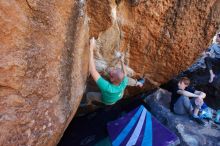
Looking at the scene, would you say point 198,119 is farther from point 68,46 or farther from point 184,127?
point 68,46

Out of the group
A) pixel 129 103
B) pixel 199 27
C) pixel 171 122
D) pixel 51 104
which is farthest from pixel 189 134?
pixel 51 104

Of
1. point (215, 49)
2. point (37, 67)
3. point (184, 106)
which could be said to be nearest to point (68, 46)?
point (37, 67)

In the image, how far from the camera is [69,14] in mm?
3189

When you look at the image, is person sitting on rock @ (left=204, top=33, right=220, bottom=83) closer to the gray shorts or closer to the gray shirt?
the gray shirt

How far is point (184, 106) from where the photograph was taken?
5.61 m

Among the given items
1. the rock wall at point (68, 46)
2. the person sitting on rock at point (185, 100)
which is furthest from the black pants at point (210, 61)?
the rock wall at point (68, 46)

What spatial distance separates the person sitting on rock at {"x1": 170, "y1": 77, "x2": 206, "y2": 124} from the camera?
218 inches

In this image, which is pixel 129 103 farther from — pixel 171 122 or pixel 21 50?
pixel 21 50

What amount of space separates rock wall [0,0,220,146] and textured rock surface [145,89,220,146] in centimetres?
95

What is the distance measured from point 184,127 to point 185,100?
0.50 m

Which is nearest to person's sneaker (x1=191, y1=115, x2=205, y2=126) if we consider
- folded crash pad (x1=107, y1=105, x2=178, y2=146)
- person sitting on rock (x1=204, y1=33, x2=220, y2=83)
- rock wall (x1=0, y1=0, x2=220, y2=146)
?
folded crash pad (x1=107, y1=105, x2=178, y2=146)

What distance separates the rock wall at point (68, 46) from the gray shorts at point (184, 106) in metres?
0.71

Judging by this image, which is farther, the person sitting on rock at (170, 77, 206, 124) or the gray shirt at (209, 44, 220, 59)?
the gray shirt at (209, 44, 220, 59)

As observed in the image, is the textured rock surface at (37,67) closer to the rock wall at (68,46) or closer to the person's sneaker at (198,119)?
the rock wall at (68,46)
